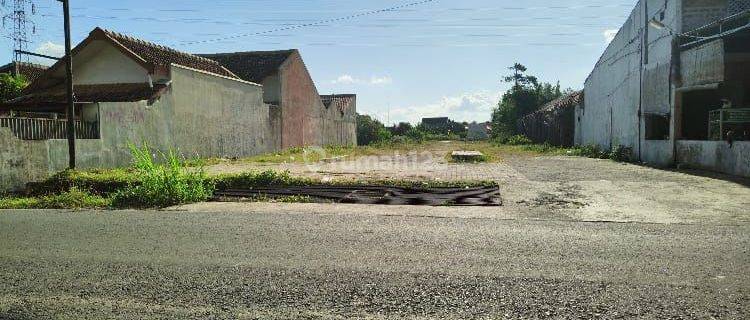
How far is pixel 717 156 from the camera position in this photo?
545 inches

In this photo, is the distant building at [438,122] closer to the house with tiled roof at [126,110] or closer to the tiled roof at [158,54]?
the house with tiled roof at [126,110]

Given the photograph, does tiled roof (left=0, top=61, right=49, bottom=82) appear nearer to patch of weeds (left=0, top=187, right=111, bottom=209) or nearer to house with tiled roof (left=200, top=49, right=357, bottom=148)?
house with tiled roof (left=200, top=49, right=357, bottom=148)

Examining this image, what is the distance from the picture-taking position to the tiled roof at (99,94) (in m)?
18.6

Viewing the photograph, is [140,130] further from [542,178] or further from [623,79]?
[623,79]

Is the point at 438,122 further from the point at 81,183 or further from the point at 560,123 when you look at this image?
the point at 81,183

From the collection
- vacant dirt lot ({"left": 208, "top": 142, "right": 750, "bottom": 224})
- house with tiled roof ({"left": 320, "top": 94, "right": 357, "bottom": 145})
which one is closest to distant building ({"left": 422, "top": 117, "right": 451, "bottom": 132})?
house with tiled roof ({"left": 320, "top": 94, "right": 357, "bottom": 145})

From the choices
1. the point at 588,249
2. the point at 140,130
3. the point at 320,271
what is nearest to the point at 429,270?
the point at 320,271

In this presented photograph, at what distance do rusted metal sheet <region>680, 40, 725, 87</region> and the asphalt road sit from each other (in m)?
9.50

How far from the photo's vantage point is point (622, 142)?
21.3m

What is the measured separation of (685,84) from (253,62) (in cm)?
2412

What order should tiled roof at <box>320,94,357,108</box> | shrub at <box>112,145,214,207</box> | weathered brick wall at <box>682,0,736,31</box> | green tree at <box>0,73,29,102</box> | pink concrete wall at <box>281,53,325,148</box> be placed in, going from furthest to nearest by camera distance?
1. tiled roof at <box>320,94,357,108</box>
2. pink concrete wall at <box>281,53,325,148</box>
3. green tree at <box>0,73,29,102</box>
4. weathered brick wall at <box>682,0,736,31</box>
5. shrub at <box>112,145,214,207</box>

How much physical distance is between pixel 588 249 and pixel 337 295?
2.83 m

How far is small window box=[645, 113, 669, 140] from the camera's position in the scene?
59.9 ft

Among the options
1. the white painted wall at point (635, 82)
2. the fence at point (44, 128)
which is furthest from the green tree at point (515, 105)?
the fence at point (44, 128)
